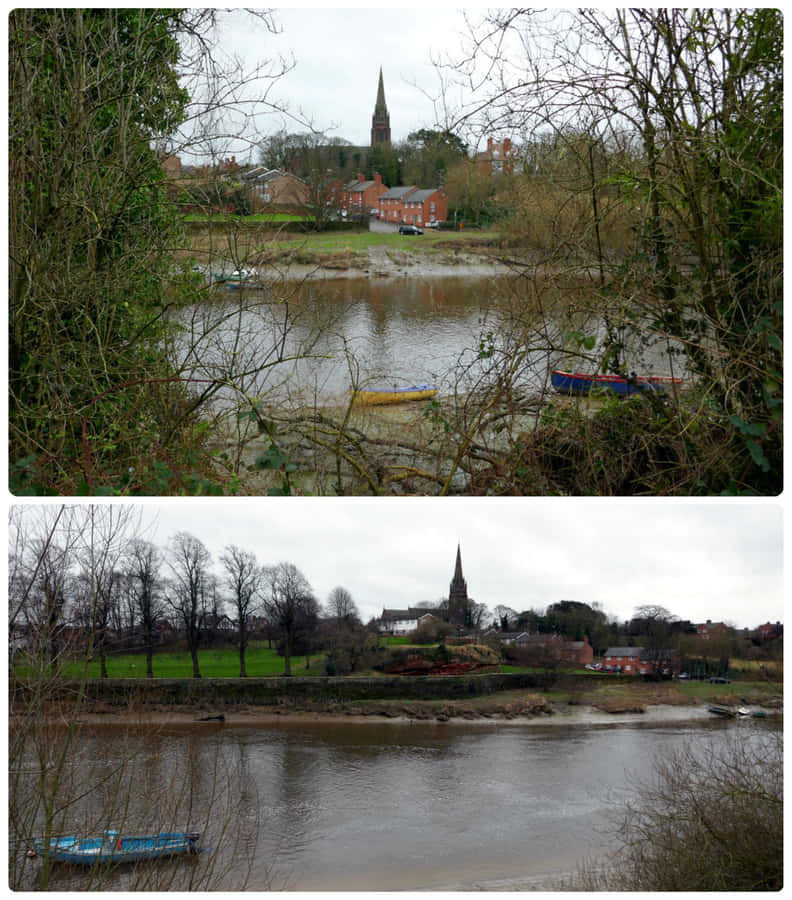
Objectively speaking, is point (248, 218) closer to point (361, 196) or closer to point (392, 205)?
point (361, 196)

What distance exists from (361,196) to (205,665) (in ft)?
9.05

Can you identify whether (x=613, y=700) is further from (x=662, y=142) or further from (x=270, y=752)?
(x=662, y=142)

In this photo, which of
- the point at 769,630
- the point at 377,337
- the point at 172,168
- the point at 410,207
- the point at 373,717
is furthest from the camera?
the point at 377,337

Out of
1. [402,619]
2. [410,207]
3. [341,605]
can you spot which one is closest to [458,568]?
[402,619]

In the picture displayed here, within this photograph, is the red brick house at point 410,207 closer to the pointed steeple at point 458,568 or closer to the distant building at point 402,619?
the pointed steeple at point 458,568

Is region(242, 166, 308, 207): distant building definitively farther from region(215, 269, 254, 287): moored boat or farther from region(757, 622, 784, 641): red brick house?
region(757, 622, 784, 641): red brick house

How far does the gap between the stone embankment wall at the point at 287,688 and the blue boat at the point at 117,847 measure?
0.54m

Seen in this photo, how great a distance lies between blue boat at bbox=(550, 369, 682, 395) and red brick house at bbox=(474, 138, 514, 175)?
943mm

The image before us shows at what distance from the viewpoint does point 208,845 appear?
2.59 meters

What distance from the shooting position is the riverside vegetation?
98.6 inches

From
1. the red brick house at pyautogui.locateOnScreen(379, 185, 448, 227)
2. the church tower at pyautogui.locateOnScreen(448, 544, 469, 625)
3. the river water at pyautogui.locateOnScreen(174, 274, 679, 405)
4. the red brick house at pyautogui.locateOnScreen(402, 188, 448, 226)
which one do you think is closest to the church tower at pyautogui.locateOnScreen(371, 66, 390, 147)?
the red brick house at pyautogui.locateOnScreen(402, 188, 448, 226)

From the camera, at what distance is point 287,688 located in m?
2.67

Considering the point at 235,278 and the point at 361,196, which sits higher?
the point at 361,196

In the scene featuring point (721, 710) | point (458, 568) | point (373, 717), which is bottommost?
point (373, 717)
